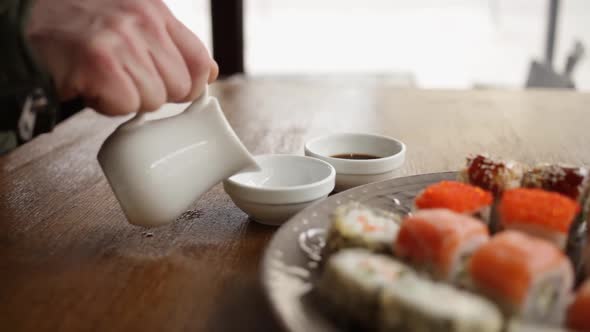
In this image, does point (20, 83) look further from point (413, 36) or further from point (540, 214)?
point (413, 36)

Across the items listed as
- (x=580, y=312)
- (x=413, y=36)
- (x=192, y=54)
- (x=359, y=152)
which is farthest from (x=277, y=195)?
(x=413, y=36)

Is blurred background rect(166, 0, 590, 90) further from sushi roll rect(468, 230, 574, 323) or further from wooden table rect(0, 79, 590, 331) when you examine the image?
sushi roll rect(468, 230, 574, 323)

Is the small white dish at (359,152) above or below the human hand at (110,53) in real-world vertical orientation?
below

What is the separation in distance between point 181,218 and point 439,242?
518 mm

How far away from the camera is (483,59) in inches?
236

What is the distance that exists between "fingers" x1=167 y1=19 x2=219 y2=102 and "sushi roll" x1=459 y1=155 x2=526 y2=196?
485 mm

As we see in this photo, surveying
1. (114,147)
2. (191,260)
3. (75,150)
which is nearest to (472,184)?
(191,260)

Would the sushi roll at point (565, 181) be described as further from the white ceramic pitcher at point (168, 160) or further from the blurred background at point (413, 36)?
the blurred background at point (413, 36)

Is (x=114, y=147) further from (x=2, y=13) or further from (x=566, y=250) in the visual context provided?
(x=566, y=250)

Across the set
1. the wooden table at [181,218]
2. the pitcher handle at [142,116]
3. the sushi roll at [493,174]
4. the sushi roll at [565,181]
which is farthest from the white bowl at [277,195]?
the sushi roll at [565,181]

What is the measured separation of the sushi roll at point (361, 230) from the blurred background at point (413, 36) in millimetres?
4242

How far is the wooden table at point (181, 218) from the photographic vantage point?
0.80m

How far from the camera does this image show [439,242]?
750 millimetres

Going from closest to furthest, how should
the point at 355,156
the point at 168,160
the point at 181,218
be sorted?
the point at 168,160 → the point at 181,218 → the point at 355,156
